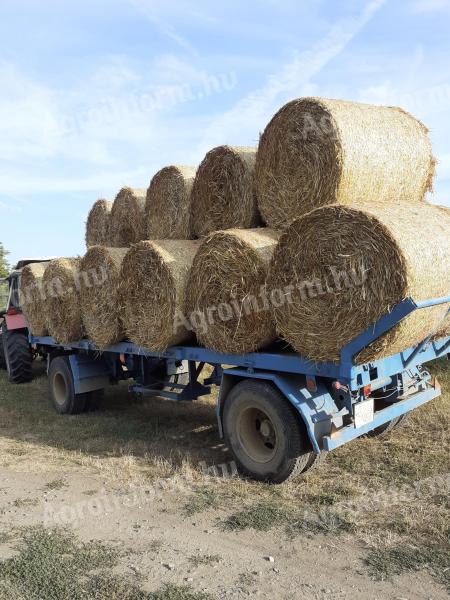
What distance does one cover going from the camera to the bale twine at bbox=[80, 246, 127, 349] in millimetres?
7133

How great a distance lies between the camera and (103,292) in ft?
24.0

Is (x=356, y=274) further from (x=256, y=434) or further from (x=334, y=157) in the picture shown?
(x=256, y=434)

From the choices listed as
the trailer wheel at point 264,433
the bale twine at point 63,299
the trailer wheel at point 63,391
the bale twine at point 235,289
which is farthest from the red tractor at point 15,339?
the trailer wheel at point 264,433

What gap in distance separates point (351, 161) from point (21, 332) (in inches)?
306

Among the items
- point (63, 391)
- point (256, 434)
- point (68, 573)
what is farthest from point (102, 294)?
point (68, 573)

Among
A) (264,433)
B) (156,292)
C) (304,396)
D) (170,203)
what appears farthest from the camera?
(170,203)

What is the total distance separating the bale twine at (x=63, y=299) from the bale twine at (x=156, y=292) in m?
1.47

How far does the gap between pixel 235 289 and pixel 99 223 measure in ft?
16.0

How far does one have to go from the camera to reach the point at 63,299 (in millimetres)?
8109

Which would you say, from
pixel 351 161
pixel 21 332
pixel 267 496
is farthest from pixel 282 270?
pixel 21 332

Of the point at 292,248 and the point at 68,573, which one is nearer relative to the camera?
the point at 68,573

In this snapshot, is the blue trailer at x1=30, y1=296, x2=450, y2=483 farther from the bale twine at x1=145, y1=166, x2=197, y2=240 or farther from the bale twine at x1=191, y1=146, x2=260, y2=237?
the bale twine at x1=145, y1=166, x2=197, y2=240

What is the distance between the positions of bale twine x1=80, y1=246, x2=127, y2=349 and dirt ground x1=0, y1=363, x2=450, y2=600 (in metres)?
1.31

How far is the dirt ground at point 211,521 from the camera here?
143 inches
